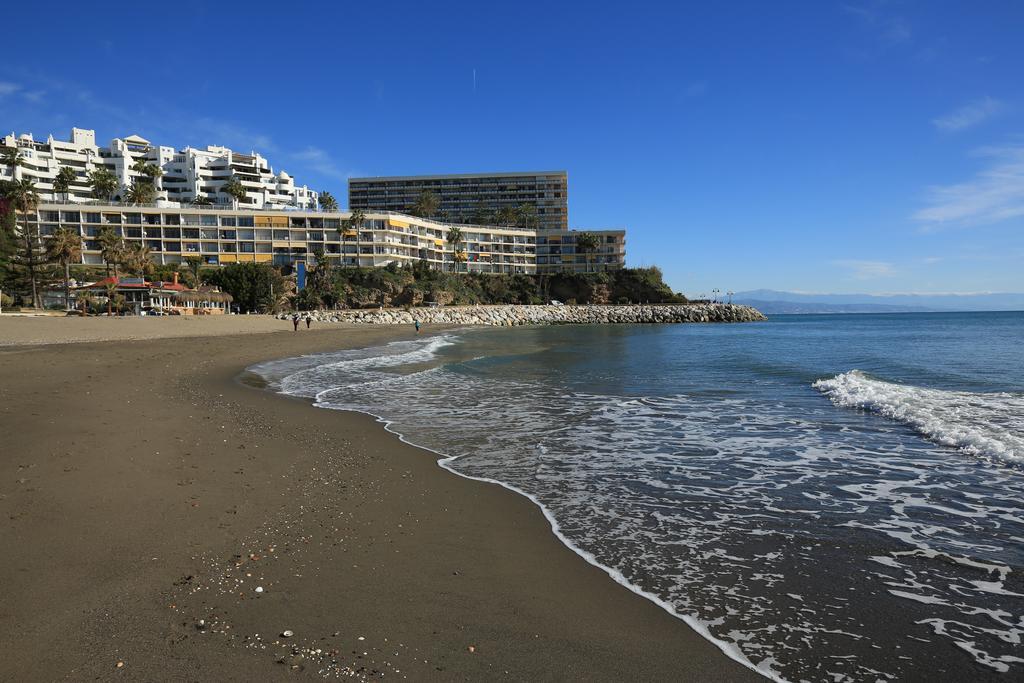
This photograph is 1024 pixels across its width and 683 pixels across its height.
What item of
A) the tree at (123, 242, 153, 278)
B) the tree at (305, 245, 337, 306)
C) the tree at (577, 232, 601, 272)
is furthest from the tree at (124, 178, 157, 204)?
the tree at (577, 232, 601, 272)

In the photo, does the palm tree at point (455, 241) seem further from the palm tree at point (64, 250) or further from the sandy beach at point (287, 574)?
the sandy beach at point (287, 574)

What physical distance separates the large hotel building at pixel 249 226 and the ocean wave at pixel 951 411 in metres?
99.5

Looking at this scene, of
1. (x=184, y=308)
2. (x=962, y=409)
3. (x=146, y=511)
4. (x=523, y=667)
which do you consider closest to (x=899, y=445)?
(x=962, y=409)

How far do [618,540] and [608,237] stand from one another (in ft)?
449

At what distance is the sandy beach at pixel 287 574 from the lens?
3.52 m

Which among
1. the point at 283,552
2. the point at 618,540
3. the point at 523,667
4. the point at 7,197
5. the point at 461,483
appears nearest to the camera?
the point at 523,667

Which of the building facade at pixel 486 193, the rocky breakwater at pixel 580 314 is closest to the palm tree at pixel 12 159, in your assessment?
the rocky breakwater at pixel 580 314

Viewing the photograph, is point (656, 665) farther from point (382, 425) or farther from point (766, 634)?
point (382, 425)

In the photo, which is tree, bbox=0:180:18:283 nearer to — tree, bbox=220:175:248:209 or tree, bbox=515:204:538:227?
tree, bbox=220:175:248:209

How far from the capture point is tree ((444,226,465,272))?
12178cm

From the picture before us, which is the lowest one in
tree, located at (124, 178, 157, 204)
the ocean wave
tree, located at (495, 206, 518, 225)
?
the ocean wave

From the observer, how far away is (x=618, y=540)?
5.79 metres

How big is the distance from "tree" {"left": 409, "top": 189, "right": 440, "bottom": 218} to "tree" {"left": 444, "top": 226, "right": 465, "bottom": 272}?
1822 centimetres

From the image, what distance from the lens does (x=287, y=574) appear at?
182 inches
